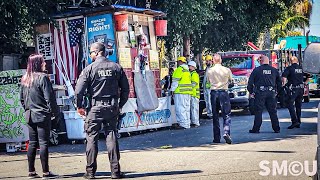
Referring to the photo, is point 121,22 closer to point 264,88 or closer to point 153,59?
point 153,59

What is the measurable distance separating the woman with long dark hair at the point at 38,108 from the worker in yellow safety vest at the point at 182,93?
27.0 ft

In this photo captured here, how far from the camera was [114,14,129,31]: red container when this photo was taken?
15.9 m

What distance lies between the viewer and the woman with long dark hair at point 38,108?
930cm

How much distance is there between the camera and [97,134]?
9070 millimetres

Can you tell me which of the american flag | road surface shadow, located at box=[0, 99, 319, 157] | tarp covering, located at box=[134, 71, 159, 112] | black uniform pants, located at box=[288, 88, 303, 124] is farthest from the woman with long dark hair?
black uniform pants, located at box=[288, 88, 303, 124]

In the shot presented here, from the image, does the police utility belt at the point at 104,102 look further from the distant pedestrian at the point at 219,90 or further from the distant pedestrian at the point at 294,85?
the distant pedestrian at the point at 294,85

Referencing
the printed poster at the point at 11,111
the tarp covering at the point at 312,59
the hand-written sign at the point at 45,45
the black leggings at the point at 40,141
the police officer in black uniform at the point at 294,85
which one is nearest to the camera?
the tarp covering at the point at 312,59

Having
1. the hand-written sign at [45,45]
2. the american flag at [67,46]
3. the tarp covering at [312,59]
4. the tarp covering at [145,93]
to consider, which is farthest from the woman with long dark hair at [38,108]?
the hand-written sign at [45,45]

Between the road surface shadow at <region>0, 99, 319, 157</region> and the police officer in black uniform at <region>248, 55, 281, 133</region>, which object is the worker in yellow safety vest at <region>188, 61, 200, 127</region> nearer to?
the road surface shadow at <region>0, 99, 319, 157</region>

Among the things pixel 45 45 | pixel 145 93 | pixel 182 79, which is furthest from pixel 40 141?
pixel 182 79

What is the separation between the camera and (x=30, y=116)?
9.38 meters

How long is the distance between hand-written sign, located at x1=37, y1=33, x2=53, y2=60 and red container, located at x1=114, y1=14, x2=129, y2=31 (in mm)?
2293

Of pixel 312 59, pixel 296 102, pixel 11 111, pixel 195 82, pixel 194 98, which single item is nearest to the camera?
pixel 312 59

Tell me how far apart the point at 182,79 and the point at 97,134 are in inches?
337
